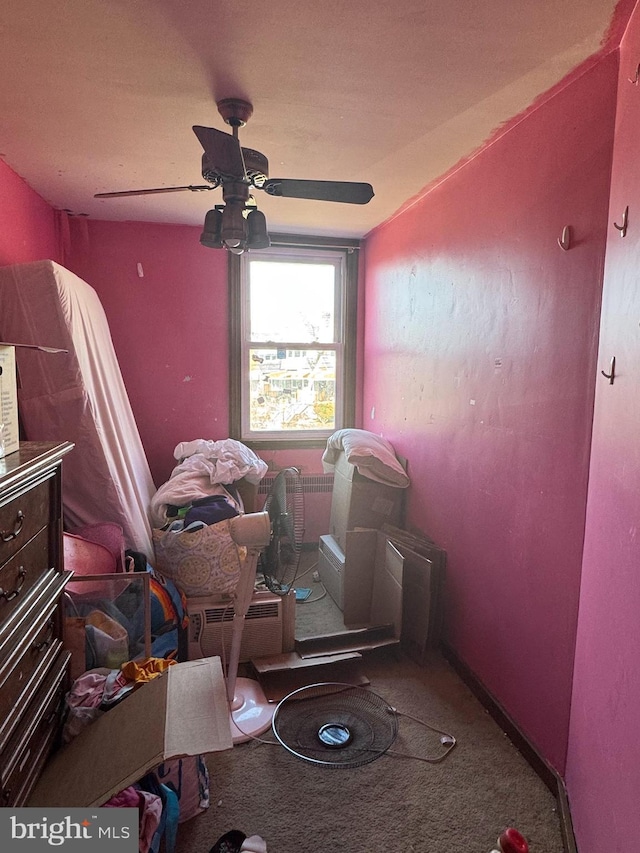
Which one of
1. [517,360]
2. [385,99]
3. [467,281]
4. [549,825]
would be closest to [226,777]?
[549,825]

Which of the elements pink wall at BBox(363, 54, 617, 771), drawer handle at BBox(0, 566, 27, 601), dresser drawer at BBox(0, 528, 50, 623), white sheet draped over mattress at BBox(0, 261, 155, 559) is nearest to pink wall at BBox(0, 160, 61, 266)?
white sheet draped over mattress at BBox(0, 261, 155, 559)

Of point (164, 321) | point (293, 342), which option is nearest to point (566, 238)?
point (293, 342)

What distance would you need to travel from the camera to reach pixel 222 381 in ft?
12.4

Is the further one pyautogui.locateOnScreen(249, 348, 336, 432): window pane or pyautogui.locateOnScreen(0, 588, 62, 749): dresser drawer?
pyautogui.locateOnScreen(249, 348, 336, 432): window pane

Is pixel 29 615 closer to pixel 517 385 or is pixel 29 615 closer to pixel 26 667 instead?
pixel 26 667

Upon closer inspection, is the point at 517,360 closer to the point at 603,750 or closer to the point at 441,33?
the point at 441,33

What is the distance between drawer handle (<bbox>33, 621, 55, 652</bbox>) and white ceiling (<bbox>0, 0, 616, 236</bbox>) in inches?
67.8

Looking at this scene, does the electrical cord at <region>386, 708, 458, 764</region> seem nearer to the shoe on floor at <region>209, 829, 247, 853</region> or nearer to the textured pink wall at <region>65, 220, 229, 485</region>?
the shoe on floor at <region>209, 829, 247, 853</region>

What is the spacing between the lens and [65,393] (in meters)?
2.32

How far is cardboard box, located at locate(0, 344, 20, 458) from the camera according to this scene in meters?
1.31

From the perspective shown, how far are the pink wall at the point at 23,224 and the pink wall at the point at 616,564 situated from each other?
99.2 inches

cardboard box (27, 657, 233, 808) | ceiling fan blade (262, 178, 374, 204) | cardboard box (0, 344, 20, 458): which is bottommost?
cardboard box (27, 657, 233, 808)

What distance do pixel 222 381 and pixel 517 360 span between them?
238 centimetres

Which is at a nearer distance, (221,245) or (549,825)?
(549,825)
